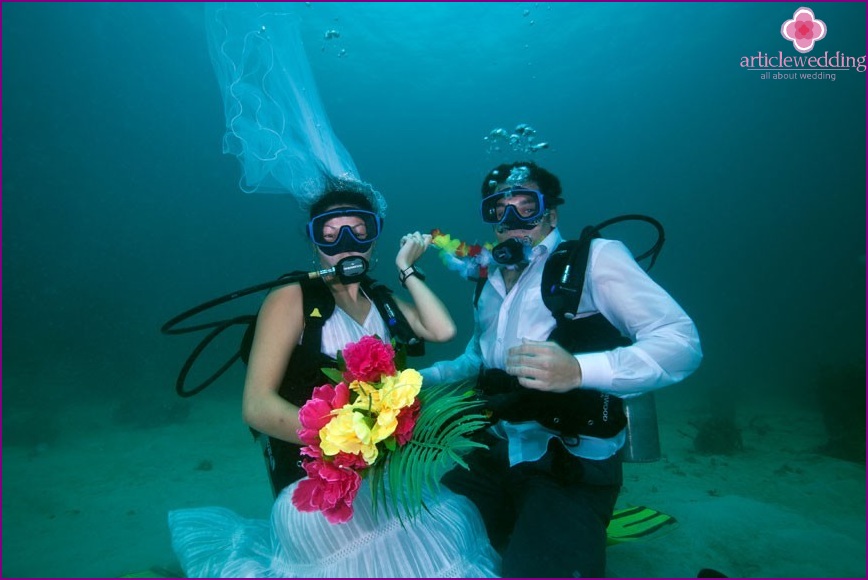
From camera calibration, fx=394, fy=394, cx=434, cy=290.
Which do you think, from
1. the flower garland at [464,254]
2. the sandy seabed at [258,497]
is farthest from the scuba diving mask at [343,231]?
the sandy seabed at [258,497]

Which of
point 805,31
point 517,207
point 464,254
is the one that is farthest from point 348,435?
point 805,31

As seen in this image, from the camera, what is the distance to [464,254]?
3551mm

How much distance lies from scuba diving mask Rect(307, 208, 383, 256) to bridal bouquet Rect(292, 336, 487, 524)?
1308 millimetres

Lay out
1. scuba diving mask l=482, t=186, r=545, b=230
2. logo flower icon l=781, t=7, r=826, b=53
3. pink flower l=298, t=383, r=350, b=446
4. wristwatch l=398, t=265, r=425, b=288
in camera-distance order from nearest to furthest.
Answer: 1. pink flower l=298, t=383, r=350, b=446
2. wristwatch l=398, t=265, r=425, b=288
3. scuba diving mask l=482, t=186, r=545, b=230
4. logo flower icon l=781, t=7, r=826, b=53

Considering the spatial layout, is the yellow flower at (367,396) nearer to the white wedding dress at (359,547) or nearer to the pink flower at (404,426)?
the pink flower at (404,426)

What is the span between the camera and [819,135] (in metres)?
51.3

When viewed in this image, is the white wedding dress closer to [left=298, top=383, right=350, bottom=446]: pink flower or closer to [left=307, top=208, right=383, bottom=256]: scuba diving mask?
[left=307, top=208, right=383, bottom=256]: scuba diving mask

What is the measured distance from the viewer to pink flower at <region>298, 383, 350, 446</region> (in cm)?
175

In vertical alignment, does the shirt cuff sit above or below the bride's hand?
below

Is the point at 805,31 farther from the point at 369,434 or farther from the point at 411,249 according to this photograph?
the point at 369,434

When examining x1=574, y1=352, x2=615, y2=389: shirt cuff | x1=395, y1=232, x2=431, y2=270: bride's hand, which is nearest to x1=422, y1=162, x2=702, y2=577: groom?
x1=574, y1=352, x2=615, y2=389: shirt cuff

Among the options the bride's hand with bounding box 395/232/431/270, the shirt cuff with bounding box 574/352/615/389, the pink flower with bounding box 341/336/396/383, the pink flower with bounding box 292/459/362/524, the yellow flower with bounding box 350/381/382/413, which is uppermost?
the bride's hand with bounding box 395/232/431/270

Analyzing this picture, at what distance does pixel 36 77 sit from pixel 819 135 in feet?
285

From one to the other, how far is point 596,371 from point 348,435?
1.44 metres
